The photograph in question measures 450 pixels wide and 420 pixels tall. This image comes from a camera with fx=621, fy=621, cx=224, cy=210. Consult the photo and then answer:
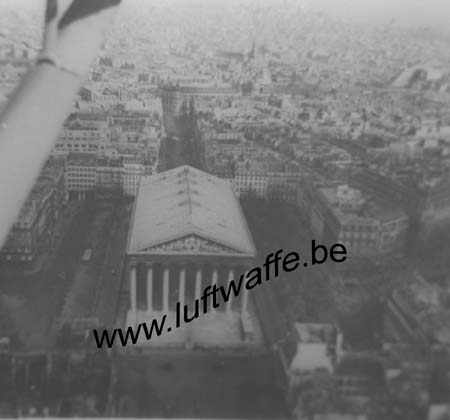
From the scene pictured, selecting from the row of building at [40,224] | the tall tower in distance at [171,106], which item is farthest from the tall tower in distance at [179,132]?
the row of building at [40,224]

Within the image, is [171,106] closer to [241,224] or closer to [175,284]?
[241,224]

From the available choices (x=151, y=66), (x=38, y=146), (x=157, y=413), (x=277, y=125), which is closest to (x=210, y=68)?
(x=151, y=66)

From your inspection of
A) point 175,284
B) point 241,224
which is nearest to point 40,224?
point 175,284

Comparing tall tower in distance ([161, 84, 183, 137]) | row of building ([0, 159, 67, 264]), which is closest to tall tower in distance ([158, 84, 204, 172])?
tall tower in distance ([161, 84, 183, 137])

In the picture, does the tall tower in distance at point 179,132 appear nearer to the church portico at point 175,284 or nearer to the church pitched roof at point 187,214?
the church pitched roof at point 187,214

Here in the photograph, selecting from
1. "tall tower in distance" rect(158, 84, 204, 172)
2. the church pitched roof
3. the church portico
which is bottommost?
the church portico

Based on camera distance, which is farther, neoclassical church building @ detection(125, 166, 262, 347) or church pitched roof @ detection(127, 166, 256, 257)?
church pitched roof @ detection(127, 166, 256, 257)

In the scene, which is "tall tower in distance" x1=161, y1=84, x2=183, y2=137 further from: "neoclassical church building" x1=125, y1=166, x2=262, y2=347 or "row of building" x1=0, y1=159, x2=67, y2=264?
"row of building" x1=0, y1=159, x2=67, y2=264

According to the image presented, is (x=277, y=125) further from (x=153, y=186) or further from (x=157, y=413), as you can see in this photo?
(x=157, y=413)
